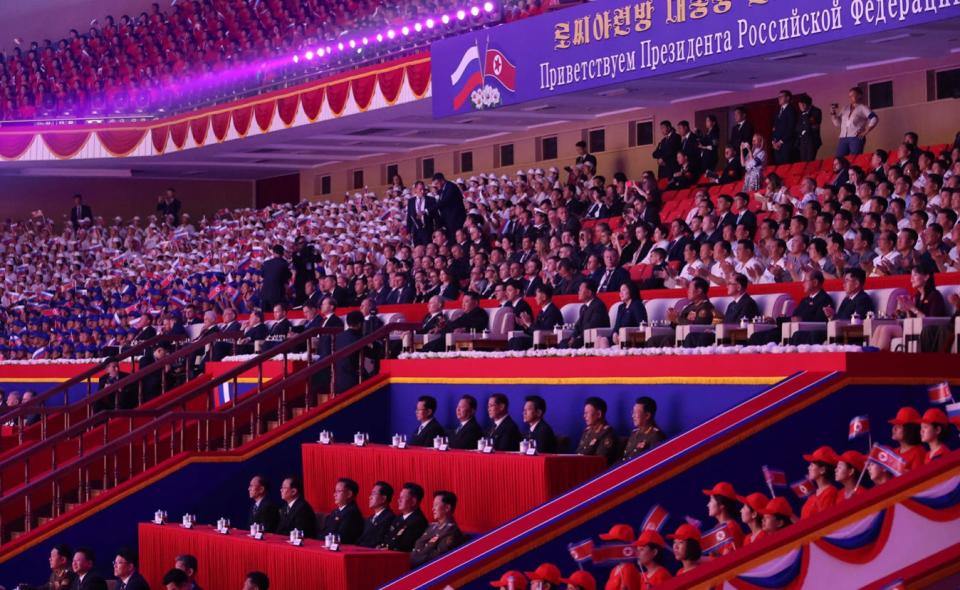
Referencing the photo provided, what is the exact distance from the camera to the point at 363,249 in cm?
2033

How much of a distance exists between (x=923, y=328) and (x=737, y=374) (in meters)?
1.18

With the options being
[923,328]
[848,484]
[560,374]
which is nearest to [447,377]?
[560,374]

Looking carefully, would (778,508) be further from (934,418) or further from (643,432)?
(643,432)

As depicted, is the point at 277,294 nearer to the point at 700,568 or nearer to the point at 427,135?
the point at 427,135

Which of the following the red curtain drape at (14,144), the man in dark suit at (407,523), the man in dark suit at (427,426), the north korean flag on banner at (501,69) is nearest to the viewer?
the man in dark suit at (407,523)

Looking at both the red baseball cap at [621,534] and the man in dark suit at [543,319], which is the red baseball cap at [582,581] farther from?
the man in dark suit at [543,319]

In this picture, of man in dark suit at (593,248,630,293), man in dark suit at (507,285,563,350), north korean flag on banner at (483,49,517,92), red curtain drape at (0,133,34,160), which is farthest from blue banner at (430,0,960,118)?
red curtain drape at (0,133,34,160)

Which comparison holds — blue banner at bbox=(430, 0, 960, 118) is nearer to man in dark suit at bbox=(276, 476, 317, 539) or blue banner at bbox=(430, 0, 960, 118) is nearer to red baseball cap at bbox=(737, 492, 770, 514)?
man in dark suit at bbox=(276, 476, 317, 539)

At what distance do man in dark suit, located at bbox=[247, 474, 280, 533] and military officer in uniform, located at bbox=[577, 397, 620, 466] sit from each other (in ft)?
7.93

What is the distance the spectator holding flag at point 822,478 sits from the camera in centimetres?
770

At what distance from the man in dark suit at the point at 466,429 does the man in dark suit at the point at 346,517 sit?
2.92 ft

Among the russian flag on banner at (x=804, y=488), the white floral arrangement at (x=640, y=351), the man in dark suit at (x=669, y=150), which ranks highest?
the man in dark suit at (x=669, y=150)

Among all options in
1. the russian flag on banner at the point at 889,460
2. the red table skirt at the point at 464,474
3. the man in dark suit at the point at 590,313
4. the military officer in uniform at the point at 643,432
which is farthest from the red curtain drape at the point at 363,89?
the russian flag on banner at the point at 889,460

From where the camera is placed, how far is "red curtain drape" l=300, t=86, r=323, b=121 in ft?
72.8
